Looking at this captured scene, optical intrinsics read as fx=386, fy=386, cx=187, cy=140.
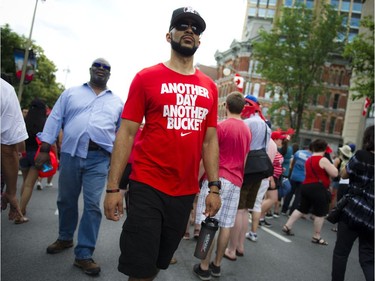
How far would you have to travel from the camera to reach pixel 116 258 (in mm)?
4457

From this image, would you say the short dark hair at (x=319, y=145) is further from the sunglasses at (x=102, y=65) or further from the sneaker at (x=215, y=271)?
the sunglasses at (x=102, y=65)

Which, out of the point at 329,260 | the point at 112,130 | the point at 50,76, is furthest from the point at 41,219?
the point at 50,76

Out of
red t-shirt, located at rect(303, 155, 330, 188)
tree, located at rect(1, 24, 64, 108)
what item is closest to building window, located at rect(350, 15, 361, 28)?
tree, located at rect(1, 24, 64, 108)

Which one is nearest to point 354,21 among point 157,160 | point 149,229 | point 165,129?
point 165,129

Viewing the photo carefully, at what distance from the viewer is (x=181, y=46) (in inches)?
111

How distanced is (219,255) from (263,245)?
2093 mm

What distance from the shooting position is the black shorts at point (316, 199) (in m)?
6.74

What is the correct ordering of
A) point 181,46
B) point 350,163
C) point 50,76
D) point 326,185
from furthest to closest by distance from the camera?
point 50,76
point 326,185
point 350,163
point 181,46

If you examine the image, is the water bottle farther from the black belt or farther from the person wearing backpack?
the black belt

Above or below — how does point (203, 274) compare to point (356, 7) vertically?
below

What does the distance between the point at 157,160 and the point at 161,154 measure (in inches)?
1.9

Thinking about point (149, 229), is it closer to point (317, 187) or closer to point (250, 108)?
point (250, 108)

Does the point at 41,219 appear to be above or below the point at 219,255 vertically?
below

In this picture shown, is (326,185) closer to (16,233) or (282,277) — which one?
(282,277)
